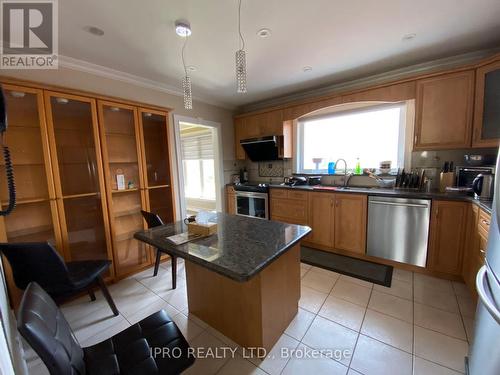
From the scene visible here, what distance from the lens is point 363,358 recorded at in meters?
1.45

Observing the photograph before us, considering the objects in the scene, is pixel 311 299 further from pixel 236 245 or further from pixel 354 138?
pixel 354 138

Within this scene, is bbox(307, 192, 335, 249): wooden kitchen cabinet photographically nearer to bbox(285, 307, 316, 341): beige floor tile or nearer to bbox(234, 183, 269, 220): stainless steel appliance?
bbox(234, 183, 269, 220): stainless steel appliance

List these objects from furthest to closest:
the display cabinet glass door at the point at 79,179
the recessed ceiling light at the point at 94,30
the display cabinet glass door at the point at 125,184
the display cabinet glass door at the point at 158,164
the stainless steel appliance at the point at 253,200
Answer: the stainless steel appliance at the point at 253,200, the display cabinet glass door at the point at 158,164, the display cabinet glass door at the point at 125,184, the display cabinet glass door at the point at 79,179, the recessed ceiling light at the point at 94,30

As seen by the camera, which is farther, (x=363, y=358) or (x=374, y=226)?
(x=374, y=226)

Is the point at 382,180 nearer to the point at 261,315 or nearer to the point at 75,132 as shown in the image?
the point at 261,315

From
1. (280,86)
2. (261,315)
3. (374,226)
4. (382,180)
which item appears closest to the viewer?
(261,315)

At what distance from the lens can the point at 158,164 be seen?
3.02 metres

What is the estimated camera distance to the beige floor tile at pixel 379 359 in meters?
1.37

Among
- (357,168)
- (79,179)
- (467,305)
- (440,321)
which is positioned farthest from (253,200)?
(467,305)

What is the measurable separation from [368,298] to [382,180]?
5.46 ft

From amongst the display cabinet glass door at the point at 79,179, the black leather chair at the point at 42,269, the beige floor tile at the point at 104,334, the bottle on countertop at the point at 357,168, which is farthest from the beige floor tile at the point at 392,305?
the display cabinet glass door at the point at 79,179

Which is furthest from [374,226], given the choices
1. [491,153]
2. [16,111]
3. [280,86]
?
[16,111]

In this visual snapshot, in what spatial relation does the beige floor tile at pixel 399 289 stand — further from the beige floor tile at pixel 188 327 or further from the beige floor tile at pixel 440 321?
the beige floor tile at pixel 188 327

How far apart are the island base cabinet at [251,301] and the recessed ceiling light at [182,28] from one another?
2012 millimetres
